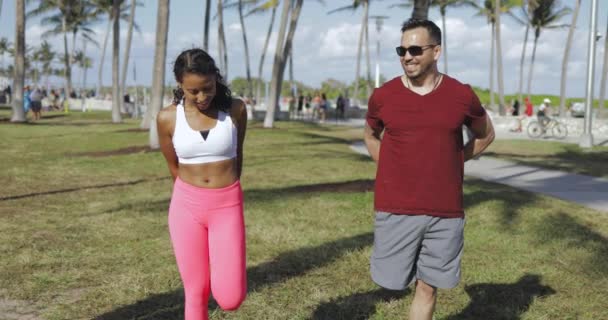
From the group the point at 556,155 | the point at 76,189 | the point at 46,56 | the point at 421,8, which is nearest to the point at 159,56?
the point at 76,189

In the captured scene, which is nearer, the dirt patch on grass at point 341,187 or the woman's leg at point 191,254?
the woman's leg at point 191,254

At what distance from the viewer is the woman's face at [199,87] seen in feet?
10.6

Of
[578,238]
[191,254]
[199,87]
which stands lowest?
[578,238]

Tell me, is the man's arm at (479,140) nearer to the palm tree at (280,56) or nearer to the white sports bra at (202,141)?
the white sports bra at (202,141)

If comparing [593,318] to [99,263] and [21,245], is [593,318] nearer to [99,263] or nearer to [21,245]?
[99,263]

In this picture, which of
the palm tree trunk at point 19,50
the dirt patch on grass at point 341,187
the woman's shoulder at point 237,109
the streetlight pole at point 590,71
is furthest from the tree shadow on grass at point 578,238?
the palm tree trunk at point 19,50

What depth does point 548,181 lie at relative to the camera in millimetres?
12047

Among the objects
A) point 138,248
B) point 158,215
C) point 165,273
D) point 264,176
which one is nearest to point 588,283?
point 165,273

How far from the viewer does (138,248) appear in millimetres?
6391

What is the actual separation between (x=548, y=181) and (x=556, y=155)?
6.45m

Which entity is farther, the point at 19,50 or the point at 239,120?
the point at 19,50

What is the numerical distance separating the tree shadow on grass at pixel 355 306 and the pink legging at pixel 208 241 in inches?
49.2

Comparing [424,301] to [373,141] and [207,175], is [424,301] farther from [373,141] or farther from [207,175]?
[207,175]

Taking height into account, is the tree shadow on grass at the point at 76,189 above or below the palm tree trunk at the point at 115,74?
below
